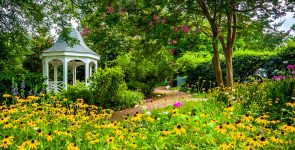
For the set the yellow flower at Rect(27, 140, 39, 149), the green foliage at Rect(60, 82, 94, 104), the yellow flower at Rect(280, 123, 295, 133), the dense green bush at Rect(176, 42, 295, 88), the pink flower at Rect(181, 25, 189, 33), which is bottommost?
the yellow flower at Rect(27, 140, 39, 149)

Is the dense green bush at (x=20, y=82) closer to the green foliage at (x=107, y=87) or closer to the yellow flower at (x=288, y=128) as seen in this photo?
the green foliage at (x=107, y=87)

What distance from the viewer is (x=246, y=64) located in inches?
507

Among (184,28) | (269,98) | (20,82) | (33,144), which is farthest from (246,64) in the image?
(33,144)

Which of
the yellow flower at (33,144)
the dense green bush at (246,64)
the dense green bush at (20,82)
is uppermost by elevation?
the dense green bush at (246,64)

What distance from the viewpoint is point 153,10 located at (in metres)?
8.34

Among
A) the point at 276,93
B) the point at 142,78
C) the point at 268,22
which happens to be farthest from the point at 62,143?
the point at 142,78

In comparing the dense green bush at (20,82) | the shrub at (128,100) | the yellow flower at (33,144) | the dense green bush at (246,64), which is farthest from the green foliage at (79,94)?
the yellow flower at (33,144)

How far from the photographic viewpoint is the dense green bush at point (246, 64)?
36.9 ft

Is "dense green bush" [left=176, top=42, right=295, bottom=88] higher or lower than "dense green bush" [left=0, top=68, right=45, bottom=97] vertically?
higher

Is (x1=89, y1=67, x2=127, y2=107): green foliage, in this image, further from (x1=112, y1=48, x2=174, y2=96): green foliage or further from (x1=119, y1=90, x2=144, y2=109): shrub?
(x1=112, y1=48, x2=174, y2=96): green foliage

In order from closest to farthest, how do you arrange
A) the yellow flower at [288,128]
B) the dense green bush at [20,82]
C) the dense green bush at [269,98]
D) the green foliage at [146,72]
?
the yellow flower at [288,128], the dense green bush at [269,98], the dense green bush at [20,82], the green foliage at [146,72]

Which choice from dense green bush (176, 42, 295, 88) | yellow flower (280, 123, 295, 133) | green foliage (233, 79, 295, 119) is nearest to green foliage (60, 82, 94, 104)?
dense green bush (176, 42, 295, 88)

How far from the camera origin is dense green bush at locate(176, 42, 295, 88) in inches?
443

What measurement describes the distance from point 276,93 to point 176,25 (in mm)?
3153
